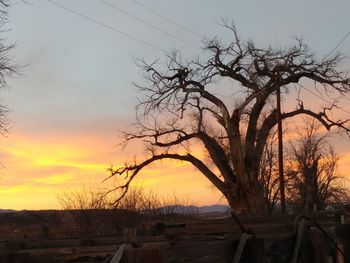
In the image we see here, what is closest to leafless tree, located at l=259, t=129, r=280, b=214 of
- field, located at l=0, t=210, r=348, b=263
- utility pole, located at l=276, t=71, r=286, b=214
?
utility pole, located at l=276, t=71, r=286, b=214

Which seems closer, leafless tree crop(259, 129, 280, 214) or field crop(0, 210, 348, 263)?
field crop(0, 210, 348, 263)

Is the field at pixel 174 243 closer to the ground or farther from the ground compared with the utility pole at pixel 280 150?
closer to the ground

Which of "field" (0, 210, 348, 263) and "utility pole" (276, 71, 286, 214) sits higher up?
"utility pole" (276, 71, 286, 214)

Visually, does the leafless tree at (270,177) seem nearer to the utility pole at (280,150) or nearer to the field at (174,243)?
the utility pole at (280,150)

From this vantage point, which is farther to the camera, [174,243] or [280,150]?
[280,150]

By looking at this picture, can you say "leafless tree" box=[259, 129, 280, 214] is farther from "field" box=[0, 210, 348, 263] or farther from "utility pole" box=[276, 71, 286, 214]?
"field" box=[0, 210, 348, 263]

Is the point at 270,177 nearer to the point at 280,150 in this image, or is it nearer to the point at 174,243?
the point at 280,150

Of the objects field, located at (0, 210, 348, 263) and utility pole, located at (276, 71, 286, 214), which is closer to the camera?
field, located at (0, 210, 348, 263)

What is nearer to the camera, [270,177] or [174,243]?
[174,243]

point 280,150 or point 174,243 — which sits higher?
point 280,150

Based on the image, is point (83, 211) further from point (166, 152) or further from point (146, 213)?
point (166, 152)

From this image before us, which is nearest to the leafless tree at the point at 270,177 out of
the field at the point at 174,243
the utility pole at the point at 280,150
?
the utility pole at the point at 280,150

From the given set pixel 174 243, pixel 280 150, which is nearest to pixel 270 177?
pixel 280 150

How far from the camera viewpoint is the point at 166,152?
139 feet
